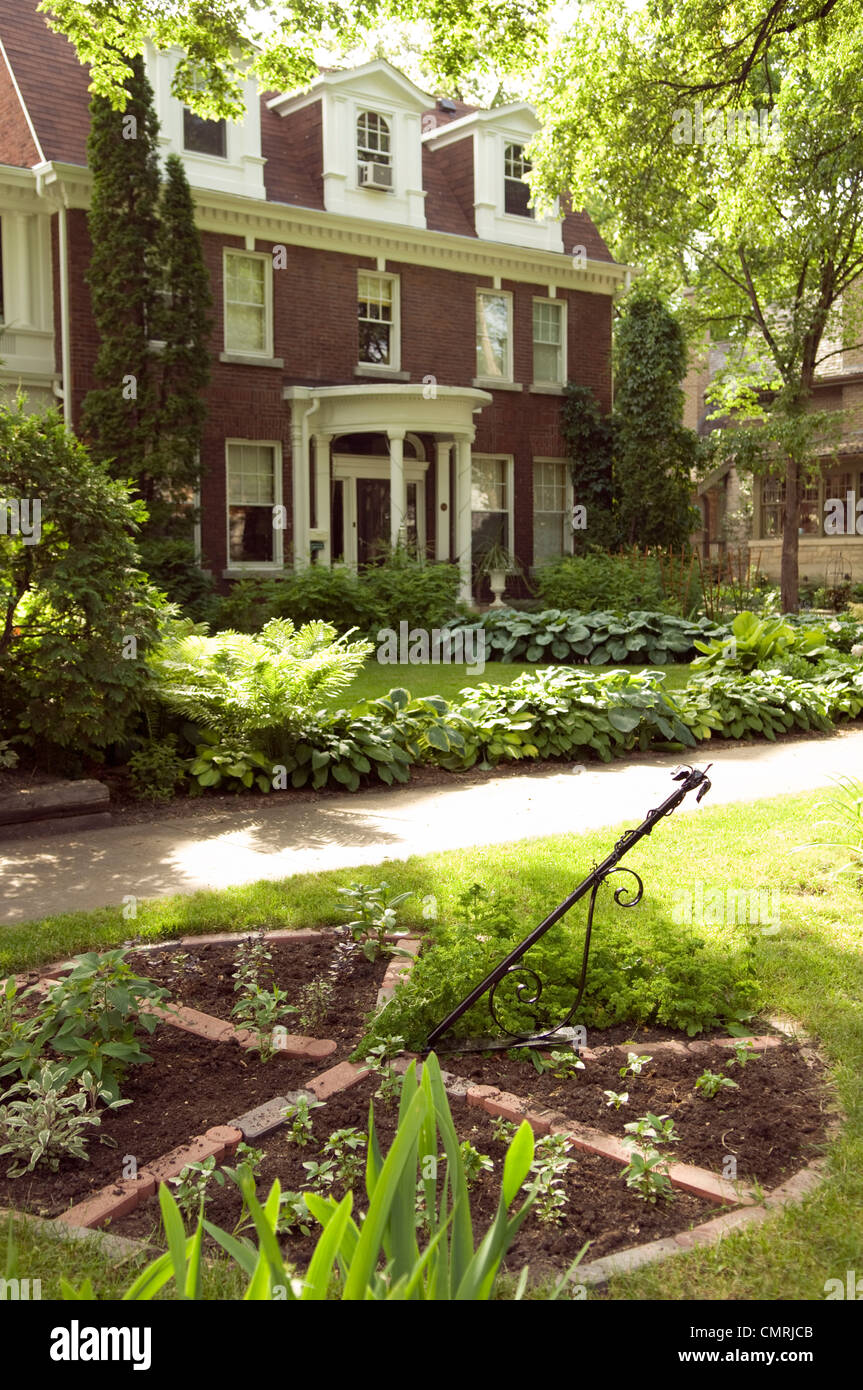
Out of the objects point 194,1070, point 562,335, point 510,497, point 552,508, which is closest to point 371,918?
point 194,1070

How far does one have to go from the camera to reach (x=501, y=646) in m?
15.2

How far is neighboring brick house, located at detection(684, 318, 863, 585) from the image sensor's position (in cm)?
2930

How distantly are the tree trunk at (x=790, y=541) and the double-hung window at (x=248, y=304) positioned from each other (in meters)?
10.2

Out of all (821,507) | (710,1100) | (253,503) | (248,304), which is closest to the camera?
(710,1100)

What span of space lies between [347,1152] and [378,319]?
65.5ft

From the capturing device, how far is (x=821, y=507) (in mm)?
30844

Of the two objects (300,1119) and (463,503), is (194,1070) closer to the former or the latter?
(300,1119)

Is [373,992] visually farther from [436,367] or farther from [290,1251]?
[436,367]

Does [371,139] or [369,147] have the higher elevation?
[371,139]

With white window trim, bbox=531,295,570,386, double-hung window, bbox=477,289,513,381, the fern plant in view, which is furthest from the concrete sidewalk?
white window trim, bbox=531,295,570,386

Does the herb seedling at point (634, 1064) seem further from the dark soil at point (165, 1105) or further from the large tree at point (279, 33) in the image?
the large tree at point (279, 33)

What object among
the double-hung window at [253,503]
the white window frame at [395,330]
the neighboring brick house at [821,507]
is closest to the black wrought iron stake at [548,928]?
the double-hung window at [253,503]
